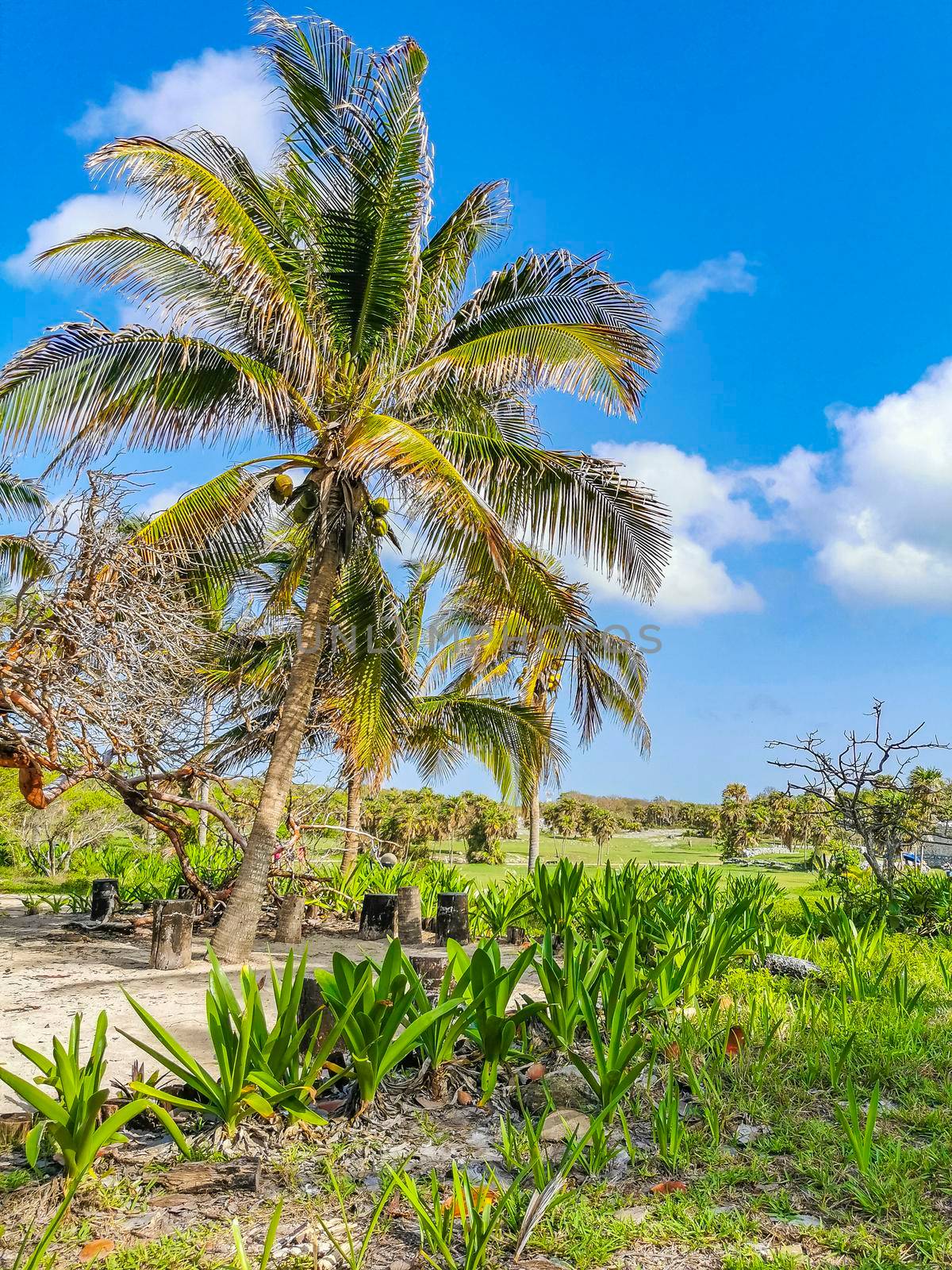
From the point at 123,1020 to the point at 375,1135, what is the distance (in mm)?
2916

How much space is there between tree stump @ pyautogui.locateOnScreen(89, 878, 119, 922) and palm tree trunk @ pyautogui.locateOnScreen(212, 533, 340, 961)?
253cm

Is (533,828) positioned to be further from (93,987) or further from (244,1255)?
(244,1255)

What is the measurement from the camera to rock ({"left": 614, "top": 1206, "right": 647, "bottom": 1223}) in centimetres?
243

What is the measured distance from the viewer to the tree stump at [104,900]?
971cm

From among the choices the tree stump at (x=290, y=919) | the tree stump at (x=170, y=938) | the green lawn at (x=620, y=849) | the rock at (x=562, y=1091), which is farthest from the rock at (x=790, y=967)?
the green lawn at (x=620, y=849)

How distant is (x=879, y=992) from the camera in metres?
4.76

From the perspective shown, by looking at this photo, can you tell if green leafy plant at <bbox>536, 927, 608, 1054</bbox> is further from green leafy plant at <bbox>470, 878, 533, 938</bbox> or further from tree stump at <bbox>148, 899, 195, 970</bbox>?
tree stump at <bbox>148, 899, 195, 970</bbox>

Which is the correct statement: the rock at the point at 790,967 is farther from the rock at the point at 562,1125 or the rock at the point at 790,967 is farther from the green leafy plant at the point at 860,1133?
the rock at the point at 562,1125

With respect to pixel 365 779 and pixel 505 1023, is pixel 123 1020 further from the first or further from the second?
pixel 365 779

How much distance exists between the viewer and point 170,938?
24.1 feet

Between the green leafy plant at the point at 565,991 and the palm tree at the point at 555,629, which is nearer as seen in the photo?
the green leafy plant at the point at 565,991

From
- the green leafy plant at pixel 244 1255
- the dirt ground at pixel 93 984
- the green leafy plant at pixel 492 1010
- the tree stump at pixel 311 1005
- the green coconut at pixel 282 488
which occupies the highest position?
the green coconut at pixel 282 488

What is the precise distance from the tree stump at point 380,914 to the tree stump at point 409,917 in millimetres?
264

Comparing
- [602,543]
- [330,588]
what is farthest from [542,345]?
[330,588]
